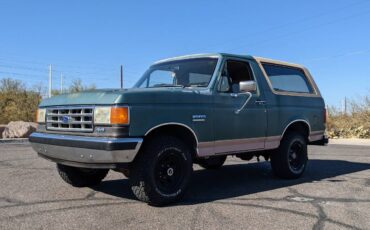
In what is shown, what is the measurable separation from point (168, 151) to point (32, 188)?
241cm

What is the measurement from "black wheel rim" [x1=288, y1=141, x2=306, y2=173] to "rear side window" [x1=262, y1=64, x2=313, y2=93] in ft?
3.27

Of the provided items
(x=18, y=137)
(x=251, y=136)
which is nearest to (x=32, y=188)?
(x=251, y=136)

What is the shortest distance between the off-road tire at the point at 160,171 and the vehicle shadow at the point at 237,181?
305mm

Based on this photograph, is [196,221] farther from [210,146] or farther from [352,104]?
[352,104]

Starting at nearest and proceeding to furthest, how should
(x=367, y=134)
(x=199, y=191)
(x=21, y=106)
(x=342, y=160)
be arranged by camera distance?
(x=199, y=191), (x=342, y=160), (x=367, y=134), (x=21, y=106)

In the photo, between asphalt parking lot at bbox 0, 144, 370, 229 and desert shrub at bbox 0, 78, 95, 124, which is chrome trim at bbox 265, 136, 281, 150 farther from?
desert shrub at bbox 0, 78, 95, 124

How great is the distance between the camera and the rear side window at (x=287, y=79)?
24.4ft

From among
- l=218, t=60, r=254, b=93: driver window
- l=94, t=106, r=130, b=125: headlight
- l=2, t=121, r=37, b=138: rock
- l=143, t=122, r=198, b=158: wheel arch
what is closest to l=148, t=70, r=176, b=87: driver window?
l=218, t=60, r=254, b=93: driver window

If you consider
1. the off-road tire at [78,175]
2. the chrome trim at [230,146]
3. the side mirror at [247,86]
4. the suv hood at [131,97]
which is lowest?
the off-road tire at [78,175]

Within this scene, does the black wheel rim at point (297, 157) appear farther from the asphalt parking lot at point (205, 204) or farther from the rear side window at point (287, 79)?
the rear side window at point (287, 79)

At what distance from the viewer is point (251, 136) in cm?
661

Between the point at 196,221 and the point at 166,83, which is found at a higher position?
the point at 166,83

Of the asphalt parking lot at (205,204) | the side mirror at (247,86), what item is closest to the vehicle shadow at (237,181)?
the asphalt parking lot at (205,204)

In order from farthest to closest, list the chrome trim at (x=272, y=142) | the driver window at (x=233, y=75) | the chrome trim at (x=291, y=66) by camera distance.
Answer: the chrome trim at (x=291, y=66) → the chrome trim at (x=272, y=142) → the driver window at (x=233, y=75)
